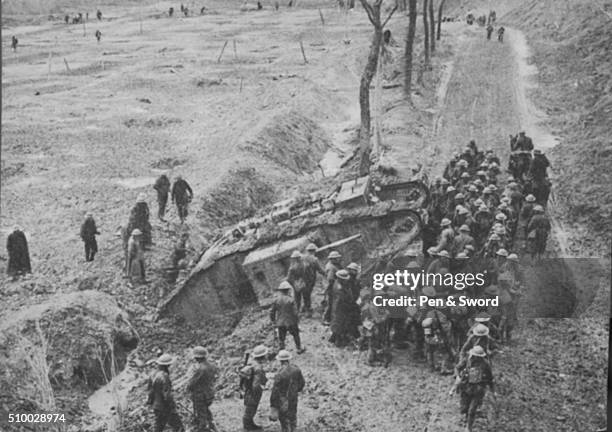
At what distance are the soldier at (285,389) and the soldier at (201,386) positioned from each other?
761mm

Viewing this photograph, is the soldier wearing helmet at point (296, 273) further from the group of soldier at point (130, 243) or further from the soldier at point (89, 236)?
the soldier at point (89, 236)

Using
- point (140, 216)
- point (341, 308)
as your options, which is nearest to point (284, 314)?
point (341, 308)

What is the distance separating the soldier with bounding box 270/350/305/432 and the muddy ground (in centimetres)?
60

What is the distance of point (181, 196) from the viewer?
54.2 feet

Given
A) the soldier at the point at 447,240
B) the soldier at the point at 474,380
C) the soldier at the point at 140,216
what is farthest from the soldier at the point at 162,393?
the soldier at the point at 140,216

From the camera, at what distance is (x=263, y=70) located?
112ft

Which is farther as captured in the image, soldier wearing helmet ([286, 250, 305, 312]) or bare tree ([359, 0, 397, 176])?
bare tree ([359, 0, 397, 176])

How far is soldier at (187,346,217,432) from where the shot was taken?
8758 millimetres

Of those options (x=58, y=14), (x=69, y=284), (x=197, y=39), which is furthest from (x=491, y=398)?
(x=58, y=14)

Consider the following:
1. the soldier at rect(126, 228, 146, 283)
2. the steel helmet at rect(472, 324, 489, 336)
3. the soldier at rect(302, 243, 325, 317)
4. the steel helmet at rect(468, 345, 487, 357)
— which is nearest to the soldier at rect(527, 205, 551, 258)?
the soldier at rect(302, 243, 325, 317)

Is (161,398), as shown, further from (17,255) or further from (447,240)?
(17,255)

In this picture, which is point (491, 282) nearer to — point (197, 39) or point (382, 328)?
point (382, 328)

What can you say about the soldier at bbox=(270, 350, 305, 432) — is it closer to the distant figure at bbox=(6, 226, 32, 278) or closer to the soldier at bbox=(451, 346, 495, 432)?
the soldier at bbox=(451, 346, 495, 432)

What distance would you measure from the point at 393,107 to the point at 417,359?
16123 mm
